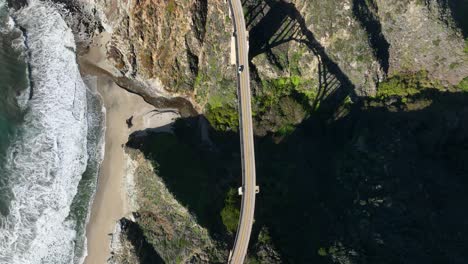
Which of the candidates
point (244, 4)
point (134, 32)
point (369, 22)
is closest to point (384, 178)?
point (369, 22)

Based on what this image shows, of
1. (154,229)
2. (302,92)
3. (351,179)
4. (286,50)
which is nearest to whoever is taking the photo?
(154,229)

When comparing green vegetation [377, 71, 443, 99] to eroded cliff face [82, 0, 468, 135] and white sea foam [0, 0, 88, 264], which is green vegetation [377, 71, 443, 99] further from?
white sea foam [0, 0, 88, 264]

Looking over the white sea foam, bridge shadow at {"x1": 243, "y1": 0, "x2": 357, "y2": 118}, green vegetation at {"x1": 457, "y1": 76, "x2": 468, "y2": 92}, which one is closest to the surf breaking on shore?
the white sea foam

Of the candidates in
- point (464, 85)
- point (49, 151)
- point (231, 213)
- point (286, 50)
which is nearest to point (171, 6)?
point (286, 50)

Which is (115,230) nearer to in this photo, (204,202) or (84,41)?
(204,202)

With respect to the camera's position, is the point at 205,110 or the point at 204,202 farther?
the point at 205,110

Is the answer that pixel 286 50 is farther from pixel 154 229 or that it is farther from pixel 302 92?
pixel 154 229

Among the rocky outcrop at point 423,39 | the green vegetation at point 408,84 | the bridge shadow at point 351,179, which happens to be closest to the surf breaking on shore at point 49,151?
the bridge shadow at point 351,179

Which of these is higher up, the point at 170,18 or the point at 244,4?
the point at 170,18
